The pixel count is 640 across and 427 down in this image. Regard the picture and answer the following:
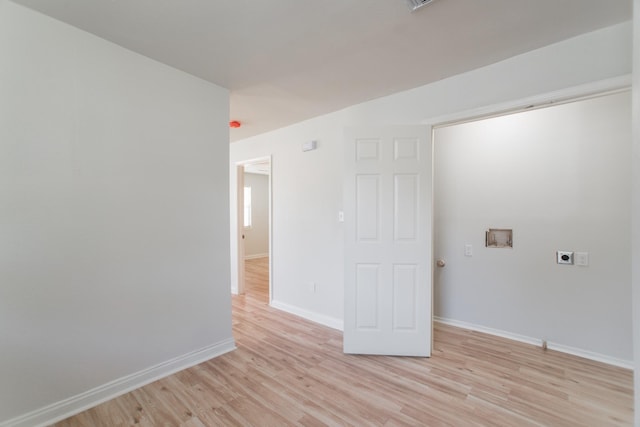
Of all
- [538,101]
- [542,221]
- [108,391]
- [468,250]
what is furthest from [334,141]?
[108,391]

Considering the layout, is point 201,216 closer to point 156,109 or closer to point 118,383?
point 156,109

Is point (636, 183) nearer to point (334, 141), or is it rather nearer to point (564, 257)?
point (564, 257)

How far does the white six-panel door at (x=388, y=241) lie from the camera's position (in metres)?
2.41

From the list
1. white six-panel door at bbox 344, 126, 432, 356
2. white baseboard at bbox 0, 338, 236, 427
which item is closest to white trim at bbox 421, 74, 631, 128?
white six-panel door at bbox 344, 126, 432, 356

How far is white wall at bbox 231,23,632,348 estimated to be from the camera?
1.79m

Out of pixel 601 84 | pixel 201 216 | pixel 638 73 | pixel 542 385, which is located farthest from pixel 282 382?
pixel 601 84

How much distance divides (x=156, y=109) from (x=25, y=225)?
1.15 metres

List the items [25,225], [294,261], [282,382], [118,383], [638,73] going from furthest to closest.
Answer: [294,261] < [282,382] < [118,383] < [25,225] < [638,73]

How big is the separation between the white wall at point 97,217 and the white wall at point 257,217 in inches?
212

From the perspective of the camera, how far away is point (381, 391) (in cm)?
195

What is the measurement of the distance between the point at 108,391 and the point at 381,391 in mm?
1962

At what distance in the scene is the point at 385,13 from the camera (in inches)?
62.4

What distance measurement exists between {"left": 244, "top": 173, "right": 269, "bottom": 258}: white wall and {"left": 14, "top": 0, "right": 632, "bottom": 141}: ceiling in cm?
560

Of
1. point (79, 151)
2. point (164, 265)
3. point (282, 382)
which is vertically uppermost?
point (79, 151)
